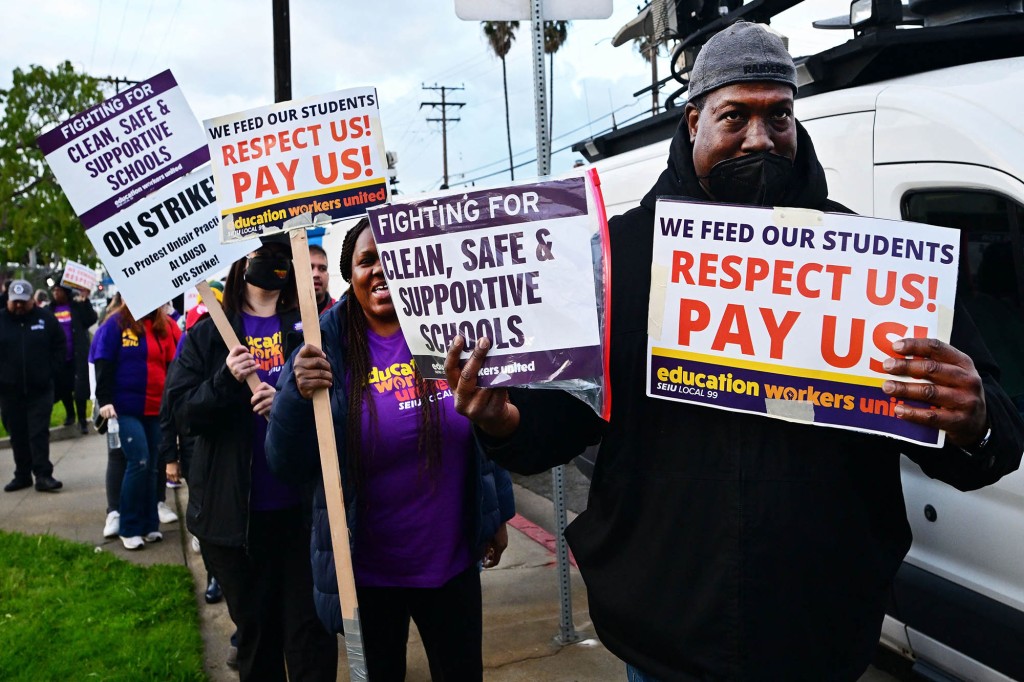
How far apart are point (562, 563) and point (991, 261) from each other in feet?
7.74

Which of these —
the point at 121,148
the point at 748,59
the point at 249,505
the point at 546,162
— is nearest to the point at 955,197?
the point at 748,59

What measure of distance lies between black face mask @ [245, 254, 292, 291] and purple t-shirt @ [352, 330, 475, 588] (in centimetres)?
102

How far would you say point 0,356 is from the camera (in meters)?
8.06

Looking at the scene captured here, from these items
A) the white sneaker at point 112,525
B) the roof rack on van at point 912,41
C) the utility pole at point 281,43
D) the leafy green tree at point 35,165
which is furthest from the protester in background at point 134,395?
the leafy green tree at point 35,165

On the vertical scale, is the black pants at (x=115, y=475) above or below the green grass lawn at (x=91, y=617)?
above

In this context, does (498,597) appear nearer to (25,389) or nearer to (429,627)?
(429,627)

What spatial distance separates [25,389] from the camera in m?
8.10

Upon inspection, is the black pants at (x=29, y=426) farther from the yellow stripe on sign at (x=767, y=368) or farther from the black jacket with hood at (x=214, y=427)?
the yellow stripe on sign at (x=767, y=368)

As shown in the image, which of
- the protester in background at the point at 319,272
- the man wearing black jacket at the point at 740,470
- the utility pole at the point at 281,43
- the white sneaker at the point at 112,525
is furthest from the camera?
the utility pole at the point at 281,43

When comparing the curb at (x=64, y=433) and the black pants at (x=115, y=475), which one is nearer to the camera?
the black pants at (x=115, y=475)

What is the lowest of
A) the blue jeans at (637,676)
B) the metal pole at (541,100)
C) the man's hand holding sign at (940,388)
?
the blue jeans at (637,676)

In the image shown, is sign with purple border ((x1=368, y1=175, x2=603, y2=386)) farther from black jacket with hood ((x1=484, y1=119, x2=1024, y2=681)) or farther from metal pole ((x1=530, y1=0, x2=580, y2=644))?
metal pole ((x1=530, y1=0, x2=580, y2=644))

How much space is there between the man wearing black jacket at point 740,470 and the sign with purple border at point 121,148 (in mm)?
2157

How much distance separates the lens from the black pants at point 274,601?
3.22 metres
